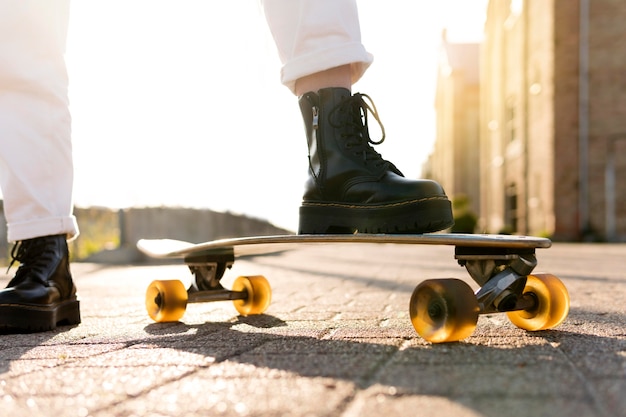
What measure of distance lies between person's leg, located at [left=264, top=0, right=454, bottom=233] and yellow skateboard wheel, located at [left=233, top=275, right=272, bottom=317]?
0.50 m

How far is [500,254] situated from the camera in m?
1.72

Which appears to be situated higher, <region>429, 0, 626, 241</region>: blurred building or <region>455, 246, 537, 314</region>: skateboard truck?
<region>429, 0, 626, 241</region>: blurred building

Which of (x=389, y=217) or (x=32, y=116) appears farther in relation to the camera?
(x=32, y=116)

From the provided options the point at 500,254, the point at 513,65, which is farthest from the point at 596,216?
the point at 500,254

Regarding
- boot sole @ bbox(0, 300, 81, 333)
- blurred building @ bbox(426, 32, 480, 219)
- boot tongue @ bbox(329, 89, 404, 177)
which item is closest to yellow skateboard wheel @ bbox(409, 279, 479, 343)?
boot tongue @ bbox(329, 89, 404, 177)

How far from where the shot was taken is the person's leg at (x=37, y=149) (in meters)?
2.25

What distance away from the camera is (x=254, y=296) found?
99.0 inches

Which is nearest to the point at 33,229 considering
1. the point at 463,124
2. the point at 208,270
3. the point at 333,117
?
the point at 208,270

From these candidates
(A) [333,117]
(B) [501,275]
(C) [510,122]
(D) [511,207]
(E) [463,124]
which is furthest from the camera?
(E) [463,124]

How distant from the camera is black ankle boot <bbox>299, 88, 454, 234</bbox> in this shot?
1.86m

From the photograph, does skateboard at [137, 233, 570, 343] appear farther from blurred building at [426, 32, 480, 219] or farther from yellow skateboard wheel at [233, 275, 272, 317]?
blurred building at [426, 32, 480, 219]

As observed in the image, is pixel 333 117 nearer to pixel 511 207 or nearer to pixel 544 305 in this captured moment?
pixel 544 305

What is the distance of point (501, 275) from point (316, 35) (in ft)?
2.72

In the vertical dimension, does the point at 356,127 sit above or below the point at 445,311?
above
